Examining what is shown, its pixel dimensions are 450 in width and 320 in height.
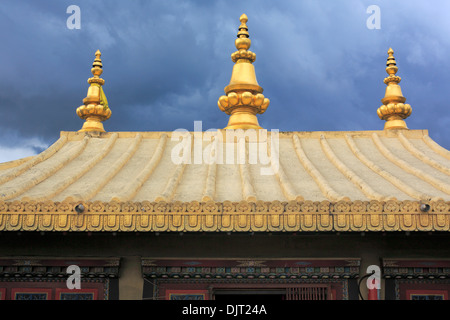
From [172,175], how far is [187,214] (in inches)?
50.5

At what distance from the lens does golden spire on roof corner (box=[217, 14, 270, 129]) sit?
9.20 metres

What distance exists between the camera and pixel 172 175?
21.2 feet

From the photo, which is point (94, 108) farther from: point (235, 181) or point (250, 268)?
point (250, 268)

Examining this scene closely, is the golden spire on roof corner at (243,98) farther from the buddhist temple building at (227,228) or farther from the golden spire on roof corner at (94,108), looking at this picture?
the golden spire on roof corner at (94,108)

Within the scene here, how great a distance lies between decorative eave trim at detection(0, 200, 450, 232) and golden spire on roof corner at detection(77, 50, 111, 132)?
511cm

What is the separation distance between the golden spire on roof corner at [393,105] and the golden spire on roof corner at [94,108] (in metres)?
5.21

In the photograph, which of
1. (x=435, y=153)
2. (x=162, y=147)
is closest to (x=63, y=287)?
(x=162, y=147)

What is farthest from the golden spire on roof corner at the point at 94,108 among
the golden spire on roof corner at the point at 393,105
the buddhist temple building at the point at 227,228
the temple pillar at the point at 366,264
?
the temple pillar at the point at 366,264

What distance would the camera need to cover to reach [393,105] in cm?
970

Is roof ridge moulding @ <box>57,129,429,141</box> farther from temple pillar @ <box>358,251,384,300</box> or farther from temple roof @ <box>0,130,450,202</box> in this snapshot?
temple pillar @ <box>358,251,384,300</box>

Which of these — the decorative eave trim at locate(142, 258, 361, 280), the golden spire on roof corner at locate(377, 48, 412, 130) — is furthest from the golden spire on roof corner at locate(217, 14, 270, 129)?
the decorative eave trim at locate(142, 258, 361, 280)

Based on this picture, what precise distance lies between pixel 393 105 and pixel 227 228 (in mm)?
5655

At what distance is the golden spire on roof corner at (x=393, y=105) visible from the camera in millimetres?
9680
